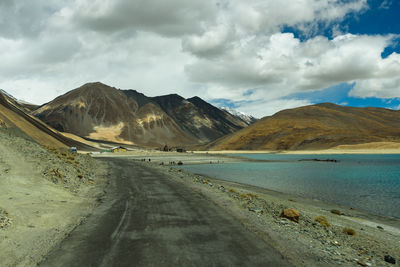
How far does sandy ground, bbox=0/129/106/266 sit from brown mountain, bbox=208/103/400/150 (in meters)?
145

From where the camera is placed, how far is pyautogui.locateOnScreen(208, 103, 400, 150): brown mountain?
14575 centimetres

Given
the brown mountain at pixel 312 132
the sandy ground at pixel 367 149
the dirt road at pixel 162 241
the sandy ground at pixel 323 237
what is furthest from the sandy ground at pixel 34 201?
the brown mountain at pixel 312 132

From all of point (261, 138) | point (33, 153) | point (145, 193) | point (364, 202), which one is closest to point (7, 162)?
point (33, 153)

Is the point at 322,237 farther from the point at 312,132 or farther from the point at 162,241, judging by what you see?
the point at 312,132

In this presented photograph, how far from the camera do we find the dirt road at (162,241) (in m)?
7.45

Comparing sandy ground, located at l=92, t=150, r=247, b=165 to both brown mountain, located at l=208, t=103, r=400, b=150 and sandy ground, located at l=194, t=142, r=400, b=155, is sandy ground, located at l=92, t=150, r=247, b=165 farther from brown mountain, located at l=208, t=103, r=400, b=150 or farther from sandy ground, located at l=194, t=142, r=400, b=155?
brown mountain, located at l=208, t=103, r=400, b=150

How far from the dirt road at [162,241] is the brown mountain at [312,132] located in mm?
146902

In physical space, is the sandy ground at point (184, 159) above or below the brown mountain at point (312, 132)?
below

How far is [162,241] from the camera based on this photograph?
8.96m

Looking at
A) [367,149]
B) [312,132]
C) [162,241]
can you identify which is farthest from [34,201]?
[312,132]

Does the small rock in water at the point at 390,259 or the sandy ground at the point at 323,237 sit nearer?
the sandy ground at the point at 323,237

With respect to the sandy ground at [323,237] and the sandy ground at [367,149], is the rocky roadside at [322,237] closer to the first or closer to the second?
the sandy ground at [323,237]

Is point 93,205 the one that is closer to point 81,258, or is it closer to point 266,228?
point 81,258

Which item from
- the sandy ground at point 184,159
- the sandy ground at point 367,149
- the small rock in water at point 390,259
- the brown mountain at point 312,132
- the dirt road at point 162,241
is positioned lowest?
the sandy ground at point 184,159
